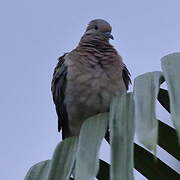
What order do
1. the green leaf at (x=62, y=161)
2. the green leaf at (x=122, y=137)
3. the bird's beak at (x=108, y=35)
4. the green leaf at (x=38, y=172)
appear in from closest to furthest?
the green leaf at (x=122, y=137), the green leaf at (x=62, y=161), the green leaf at (x=38, y=172), the bird's beak at (x=108, y=35)

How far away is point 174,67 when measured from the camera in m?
0.98

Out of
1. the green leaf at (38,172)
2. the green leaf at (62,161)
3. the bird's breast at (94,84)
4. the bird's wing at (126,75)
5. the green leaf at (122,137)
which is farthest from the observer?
the bird's wing at (126,75)

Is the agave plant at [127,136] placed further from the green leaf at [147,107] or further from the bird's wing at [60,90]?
the bird's wing at [60,90]

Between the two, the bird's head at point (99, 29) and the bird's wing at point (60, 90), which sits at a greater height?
the bird's head at point (99, 29)

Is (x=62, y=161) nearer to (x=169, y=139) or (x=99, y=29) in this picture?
(x=169, y=139)

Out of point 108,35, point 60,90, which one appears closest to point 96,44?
point 108,35

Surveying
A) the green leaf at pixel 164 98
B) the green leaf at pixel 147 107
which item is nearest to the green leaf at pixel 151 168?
the green leaf at pixel 164 98

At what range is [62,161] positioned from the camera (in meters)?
0.97

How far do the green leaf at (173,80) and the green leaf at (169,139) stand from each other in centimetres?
18

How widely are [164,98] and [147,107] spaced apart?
26 cm

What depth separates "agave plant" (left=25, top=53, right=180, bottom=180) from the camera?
83 centimetres

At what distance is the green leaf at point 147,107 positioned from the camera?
→ 0.82 meters

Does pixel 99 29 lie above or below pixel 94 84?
above

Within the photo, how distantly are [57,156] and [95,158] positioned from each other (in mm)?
130
